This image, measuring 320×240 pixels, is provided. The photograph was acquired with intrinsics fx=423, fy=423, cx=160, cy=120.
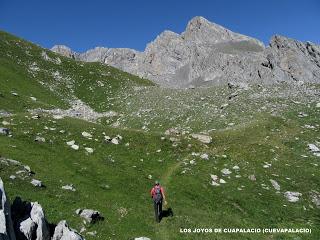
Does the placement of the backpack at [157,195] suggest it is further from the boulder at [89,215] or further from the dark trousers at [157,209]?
the boulder at [89,215]

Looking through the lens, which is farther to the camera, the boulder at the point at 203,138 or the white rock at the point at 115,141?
the boulder at the point at 203,138

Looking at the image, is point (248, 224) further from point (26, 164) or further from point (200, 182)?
point (26, 164)

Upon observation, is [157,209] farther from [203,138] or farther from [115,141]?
[203,138]

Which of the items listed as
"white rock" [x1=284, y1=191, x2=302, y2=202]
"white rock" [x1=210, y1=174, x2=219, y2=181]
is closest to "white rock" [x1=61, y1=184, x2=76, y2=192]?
"white rock" [x1=210, y1=174, x2=219, y2=181]

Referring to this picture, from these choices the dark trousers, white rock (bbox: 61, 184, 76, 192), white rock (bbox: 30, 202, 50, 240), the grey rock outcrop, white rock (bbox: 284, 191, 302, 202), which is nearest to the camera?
the grey rock outcrop

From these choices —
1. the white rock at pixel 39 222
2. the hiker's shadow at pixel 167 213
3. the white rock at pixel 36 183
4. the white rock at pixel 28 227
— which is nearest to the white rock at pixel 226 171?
the hiker's shadow at pixel 167 213

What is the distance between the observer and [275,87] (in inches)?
2662

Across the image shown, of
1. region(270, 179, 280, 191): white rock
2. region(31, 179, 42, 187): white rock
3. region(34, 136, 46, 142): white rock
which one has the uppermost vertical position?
region(34, 136, 46, 142): white rock

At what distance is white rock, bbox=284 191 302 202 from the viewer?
116 feet

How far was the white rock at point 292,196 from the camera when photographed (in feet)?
116

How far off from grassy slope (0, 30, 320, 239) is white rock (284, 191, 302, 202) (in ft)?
1.65

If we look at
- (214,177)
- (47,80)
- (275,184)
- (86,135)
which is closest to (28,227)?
(214,177)

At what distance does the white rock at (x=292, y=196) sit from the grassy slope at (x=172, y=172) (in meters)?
0.50

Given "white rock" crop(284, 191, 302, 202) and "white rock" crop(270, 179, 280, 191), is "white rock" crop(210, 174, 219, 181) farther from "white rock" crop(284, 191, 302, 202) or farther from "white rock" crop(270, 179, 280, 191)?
"white rock" crop(284, 191, 302, 202)
